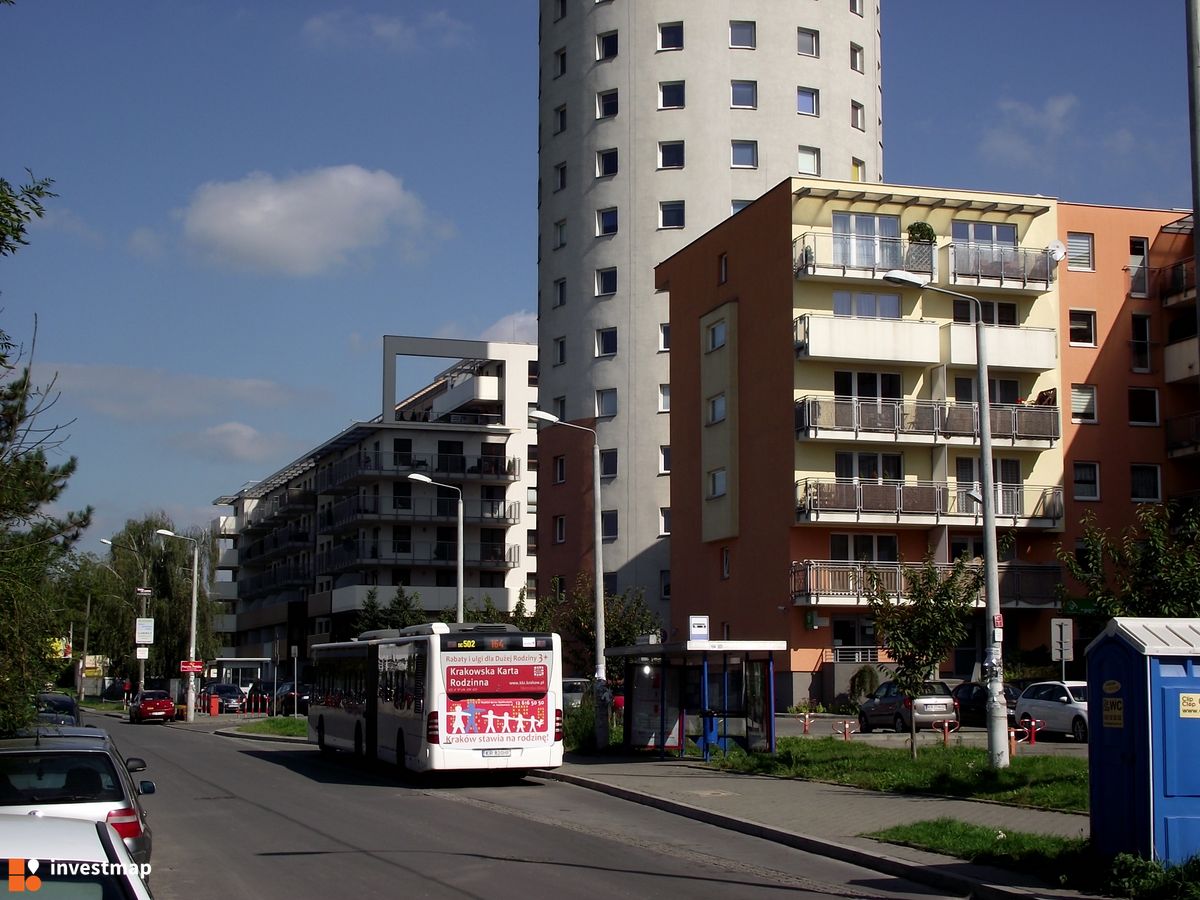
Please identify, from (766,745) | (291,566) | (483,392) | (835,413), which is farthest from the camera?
(291,566)

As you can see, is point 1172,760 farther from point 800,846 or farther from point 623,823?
point 623,823

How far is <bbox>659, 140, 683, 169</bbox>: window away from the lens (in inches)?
2539

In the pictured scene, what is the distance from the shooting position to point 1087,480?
50188 millimetres

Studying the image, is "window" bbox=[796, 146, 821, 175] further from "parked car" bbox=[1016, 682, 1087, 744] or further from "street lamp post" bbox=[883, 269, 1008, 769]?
"street lamp post" bbox=[883, 269, 1008, 769]

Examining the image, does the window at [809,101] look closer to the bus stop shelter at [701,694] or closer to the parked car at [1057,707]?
the parked car at [1057,707]

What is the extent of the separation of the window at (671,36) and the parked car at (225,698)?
39017mm

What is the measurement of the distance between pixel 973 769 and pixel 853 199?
30.7m

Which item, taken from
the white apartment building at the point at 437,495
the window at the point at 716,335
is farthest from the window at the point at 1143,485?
the white apartment building at the point at 437,495

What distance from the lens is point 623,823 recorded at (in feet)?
63.1

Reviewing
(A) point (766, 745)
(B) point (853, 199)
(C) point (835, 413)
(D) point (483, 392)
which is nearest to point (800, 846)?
(A) point (766, 745)

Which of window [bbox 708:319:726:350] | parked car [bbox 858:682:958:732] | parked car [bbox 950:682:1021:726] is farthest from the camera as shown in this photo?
window [bbox 708:319:726:350]

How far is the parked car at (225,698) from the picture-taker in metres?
72.2

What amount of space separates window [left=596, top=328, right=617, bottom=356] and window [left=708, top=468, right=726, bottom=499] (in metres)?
12.5

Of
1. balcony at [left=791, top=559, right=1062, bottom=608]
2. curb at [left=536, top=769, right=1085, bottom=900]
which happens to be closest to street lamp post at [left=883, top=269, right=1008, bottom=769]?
curb at [left=536, top=769, right=1085, bottom=900]
